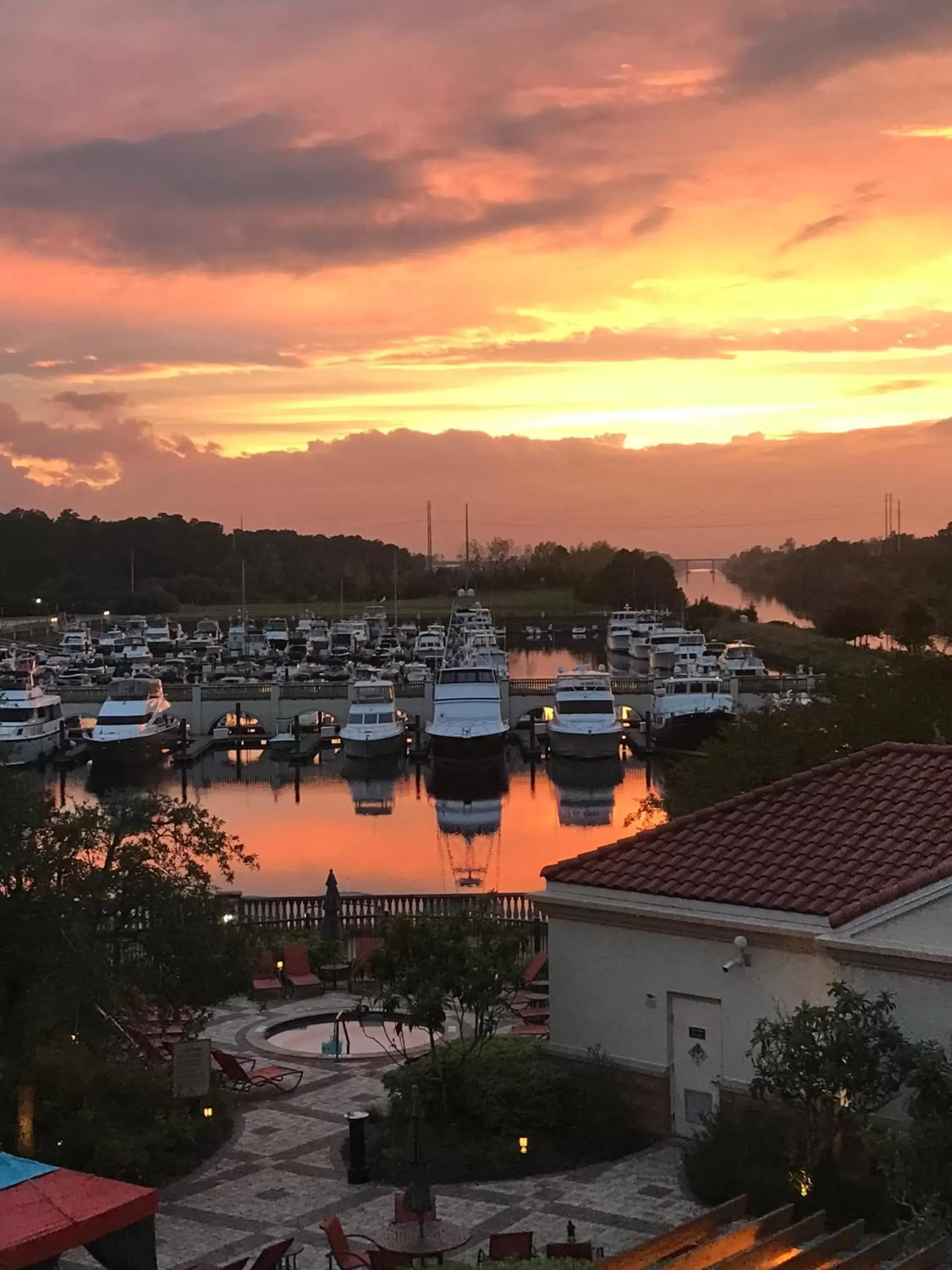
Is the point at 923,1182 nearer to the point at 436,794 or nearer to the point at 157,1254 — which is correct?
the point at 157,1254

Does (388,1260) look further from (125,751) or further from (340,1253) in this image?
(125,751)

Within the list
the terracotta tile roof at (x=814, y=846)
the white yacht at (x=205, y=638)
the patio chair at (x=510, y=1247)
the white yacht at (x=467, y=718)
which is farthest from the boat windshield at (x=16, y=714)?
the patio chair at (x=510, y=1247)

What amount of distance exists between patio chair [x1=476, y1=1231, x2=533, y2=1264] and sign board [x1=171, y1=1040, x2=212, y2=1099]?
5.20 m

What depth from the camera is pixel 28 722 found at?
7450 centimetres

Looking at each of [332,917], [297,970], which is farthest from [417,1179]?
[332,917]

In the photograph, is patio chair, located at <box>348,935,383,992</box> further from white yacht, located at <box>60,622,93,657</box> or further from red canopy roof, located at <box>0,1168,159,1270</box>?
white yacht, located at <box>60,622,93,657</box>

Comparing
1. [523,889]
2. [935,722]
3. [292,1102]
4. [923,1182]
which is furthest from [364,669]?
[923,1182]

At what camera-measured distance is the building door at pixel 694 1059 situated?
52.5 feet

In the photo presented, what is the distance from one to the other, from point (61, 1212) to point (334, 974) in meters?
13.5

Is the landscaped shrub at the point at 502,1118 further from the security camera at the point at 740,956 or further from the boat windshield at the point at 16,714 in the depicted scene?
the boat windshield at the point at 16,714

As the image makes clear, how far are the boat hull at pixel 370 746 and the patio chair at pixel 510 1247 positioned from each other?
61.1 metres

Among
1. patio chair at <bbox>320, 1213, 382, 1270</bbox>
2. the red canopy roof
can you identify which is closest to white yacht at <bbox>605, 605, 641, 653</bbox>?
patio chair at <bbox>320, 1213, 382, 1270</bbox>

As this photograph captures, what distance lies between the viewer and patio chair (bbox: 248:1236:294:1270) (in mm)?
12273

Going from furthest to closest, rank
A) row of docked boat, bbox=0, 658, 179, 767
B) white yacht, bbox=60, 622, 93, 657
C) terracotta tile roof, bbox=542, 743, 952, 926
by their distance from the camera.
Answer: white yacht, bbox=60, 622, 93, 657, row of docked boat, bbox=0, 658, 179, 767, terracotta tile roof, bbox=542, 743, 952, 926
